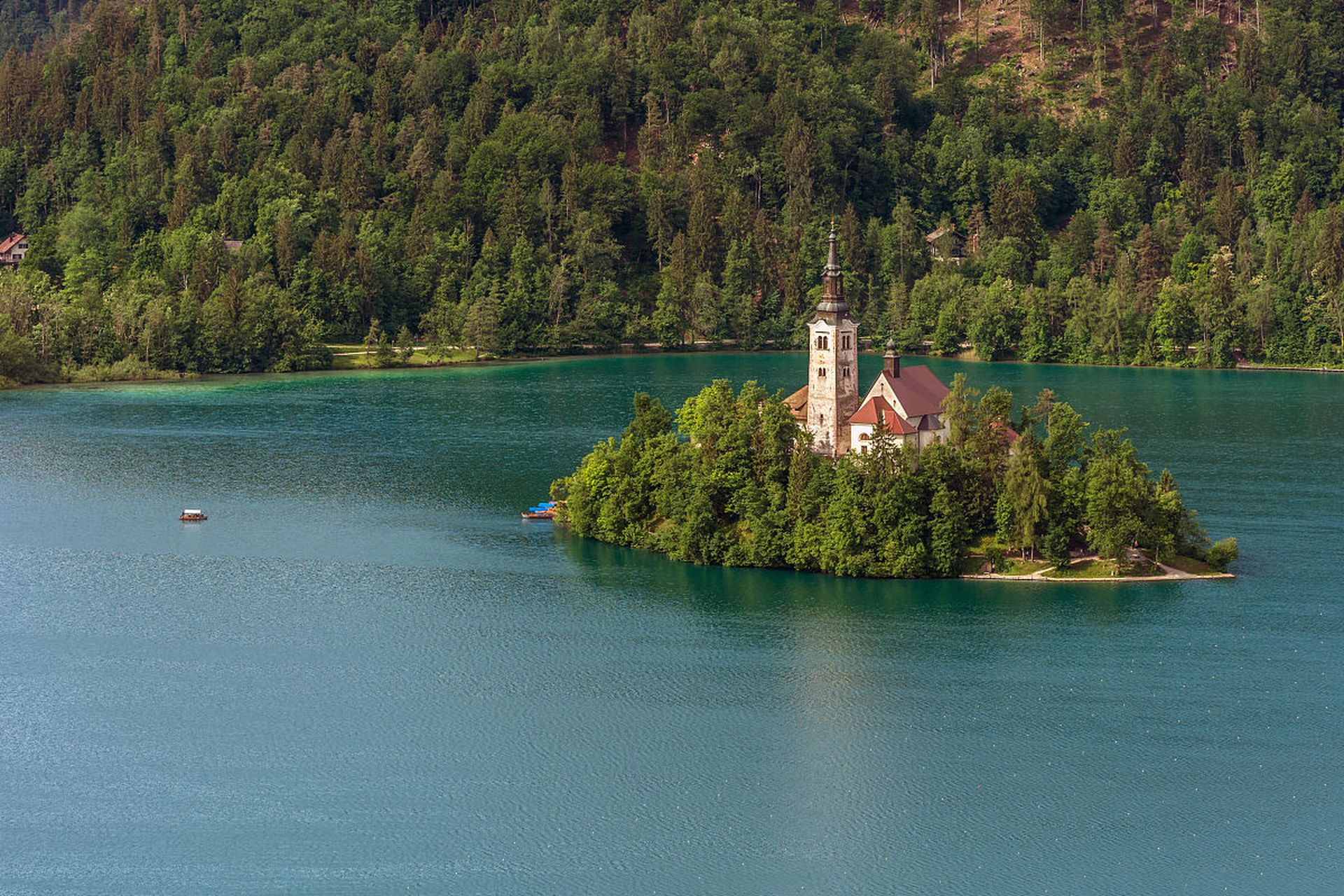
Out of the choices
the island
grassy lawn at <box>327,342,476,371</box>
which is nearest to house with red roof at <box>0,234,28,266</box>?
grassy lawn at <box>327,342,476,371</box>

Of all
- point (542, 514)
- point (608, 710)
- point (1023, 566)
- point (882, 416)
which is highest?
point (882, 416)

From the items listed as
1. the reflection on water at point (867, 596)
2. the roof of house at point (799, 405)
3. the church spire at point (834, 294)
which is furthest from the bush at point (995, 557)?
the church spire at point (834, 294)

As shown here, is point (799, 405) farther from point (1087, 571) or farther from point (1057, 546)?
point (1087, 571)

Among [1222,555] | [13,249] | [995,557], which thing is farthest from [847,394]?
[13,249]

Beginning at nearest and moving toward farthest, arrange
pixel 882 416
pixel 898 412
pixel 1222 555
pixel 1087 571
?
pixel 1087 571
pixel 1222 555
pixel 882 416
pixel 898 412

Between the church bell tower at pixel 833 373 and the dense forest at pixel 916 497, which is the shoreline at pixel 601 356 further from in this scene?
the church bell tower at pixel 833 373

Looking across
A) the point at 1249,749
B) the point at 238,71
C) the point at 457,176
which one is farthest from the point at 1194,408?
the point at 238,71

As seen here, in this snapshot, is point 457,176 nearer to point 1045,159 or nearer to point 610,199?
point 610,199
